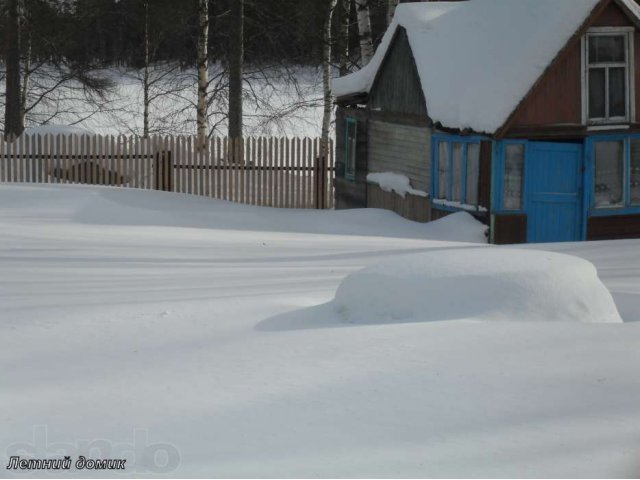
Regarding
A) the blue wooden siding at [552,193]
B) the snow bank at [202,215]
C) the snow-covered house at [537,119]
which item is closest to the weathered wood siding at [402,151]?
the snow-covered house at [537,119]

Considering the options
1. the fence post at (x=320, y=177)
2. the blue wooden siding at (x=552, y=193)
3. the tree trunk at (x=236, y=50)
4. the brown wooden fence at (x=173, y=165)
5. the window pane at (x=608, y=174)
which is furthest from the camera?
the tree trunk at (x=236, y=50)

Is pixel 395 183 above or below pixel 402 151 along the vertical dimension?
below

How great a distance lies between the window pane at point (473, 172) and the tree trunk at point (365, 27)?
7.26m

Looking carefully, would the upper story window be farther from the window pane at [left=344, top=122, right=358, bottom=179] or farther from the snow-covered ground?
the snow-covered ground

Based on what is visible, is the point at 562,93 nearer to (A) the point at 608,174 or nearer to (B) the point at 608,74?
(B) the point at 608,74

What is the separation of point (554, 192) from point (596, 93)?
5.64 feet

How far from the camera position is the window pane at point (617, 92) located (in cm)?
1775

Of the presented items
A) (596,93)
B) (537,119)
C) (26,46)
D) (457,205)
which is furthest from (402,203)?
(26,46)

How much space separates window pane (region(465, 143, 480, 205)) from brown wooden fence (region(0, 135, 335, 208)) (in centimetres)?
575

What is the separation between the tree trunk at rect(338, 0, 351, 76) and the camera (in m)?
27.9

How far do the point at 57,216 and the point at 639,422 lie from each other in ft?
39.0

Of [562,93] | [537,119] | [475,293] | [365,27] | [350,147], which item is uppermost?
[365,27]

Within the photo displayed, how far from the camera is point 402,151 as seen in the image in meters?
20.1

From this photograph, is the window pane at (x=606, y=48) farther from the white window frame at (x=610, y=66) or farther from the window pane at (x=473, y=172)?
the window pane at (x=473, y=172)
